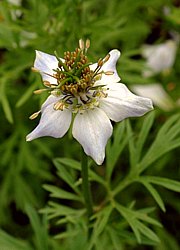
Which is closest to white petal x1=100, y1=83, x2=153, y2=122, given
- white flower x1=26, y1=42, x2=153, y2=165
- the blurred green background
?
white flower x1=26, y1=42, x2=153, y2=165

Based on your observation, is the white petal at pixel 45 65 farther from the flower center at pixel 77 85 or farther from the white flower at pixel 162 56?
the white flower at pixel 162 56

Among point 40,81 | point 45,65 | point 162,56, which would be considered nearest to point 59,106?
point 45,65

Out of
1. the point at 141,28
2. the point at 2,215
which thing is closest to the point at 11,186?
the point at 2,215

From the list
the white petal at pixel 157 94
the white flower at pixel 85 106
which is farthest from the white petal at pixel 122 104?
the white petal at pixel 157 94

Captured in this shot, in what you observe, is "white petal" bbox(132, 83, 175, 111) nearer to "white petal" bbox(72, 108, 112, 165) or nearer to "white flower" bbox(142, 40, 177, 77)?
"white flower" bbox(142, 40, 177, 77)

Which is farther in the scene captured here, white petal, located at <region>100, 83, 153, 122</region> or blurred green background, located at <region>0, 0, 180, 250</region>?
blurred green background, located at <region>0, 0, 180, 250</region>
